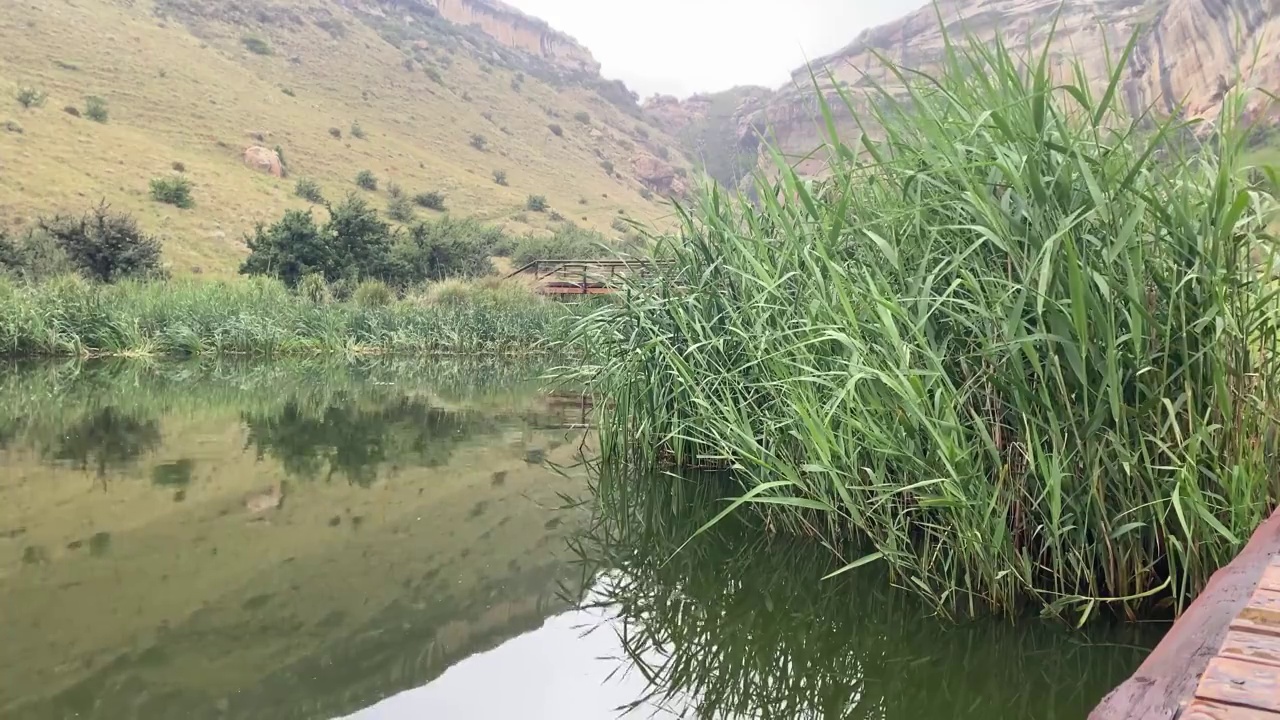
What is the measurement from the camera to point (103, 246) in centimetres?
1878

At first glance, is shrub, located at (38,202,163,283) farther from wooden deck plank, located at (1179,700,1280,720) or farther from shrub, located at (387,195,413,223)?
wooden deck plank, located at (1179,700,1280,720)

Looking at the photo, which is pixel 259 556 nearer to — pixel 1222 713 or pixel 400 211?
pixel 1222 713

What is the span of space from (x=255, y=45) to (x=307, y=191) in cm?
1944

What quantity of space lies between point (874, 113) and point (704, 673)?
1.90 meters

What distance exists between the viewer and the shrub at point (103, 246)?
59.8ft

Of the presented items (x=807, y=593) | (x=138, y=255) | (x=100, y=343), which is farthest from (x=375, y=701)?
(x=138, y=255)

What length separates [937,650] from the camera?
230 centimetres

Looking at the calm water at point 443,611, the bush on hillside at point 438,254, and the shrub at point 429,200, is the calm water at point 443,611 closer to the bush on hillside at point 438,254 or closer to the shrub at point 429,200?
the bush on hillside at point 438,254

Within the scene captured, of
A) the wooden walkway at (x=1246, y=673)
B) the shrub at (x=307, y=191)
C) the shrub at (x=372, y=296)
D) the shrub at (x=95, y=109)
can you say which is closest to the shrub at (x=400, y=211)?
the shrub at (x=307, y=191)

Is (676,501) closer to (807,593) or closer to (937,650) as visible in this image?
(807,593)

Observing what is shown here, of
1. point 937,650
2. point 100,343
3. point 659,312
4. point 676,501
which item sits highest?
point 659,312

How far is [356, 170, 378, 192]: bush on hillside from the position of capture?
116ft

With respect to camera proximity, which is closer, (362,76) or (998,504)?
(998,504)

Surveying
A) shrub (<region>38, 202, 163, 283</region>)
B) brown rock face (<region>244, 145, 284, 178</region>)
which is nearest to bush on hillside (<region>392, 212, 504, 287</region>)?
shrub (<region>38, 202, 163, 283</region>)
